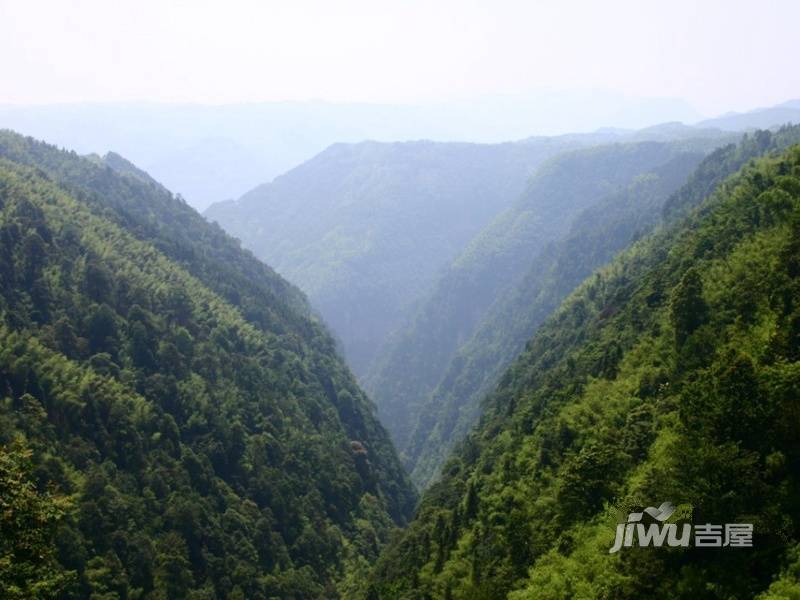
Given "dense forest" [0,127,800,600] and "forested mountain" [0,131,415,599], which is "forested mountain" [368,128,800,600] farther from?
"forested mountain" [0,131,415,599]

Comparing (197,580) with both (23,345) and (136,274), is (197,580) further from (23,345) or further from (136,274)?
(136,274)

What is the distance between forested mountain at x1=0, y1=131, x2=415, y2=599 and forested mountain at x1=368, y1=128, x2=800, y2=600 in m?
17.4

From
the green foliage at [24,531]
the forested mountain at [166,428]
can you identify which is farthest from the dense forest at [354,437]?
the forested mountain at [166,428]

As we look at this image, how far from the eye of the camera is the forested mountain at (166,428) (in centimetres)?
7325

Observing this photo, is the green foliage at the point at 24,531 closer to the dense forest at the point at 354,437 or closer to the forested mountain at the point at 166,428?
the dense forest at the point at 354,437

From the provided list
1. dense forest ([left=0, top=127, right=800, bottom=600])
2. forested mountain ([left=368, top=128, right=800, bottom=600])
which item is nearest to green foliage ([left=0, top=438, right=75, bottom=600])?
dense forest ([left=0, top=127, right=800, bottom=600])

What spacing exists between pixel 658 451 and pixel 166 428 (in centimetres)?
6920

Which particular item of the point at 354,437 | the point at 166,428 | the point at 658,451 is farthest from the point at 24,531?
the point at 354,437

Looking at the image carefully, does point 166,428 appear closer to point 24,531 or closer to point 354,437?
point 354,437

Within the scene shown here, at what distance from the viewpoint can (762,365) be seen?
40.1 m

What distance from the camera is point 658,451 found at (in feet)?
143

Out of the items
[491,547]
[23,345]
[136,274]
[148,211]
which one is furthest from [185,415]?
[148,211]

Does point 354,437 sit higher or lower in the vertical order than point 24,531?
lower

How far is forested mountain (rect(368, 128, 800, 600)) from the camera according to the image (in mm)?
31844
